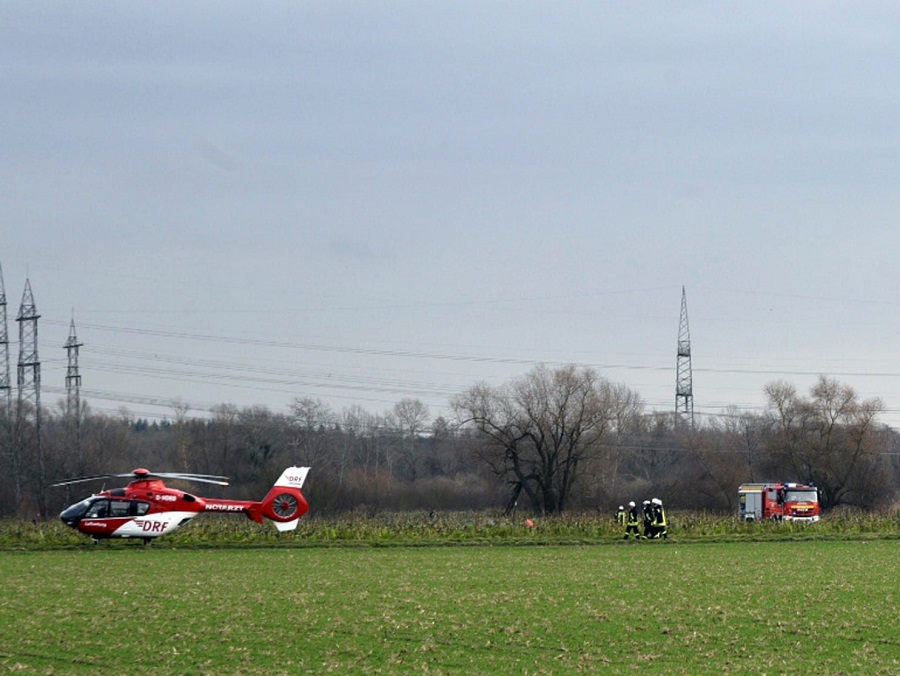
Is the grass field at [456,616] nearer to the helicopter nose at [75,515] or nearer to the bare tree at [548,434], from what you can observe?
the helicopter nose at [75,515]

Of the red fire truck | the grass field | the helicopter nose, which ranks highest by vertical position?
the helicopter nose

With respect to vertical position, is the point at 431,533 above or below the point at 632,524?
below

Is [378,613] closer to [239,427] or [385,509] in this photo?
[385,509]

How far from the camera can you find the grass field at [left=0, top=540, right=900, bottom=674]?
1548 centimetres

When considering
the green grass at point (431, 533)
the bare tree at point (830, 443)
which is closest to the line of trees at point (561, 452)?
the bare tree at point (830, 443)

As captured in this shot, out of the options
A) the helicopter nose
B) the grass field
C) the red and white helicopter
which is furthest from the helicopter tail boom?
the grass field

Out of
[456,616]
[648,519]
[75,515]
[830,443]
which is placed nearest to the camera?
[456,616]

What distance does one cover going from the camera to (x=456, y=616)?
63.8 feet

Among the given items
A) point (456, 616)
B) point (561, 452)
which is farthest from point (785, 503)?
point (456, 616)

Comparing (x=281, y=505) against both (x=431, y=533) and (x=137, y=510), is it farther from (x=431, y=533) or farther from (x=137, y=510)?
(x=431, y=533)

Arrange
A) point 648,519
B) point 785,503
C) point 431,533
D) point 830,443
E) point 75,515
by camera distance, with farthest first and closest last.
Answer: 1. point 830,443
2. point 785,503
3. point 431,533
4. point 648,519
5. point 75,515

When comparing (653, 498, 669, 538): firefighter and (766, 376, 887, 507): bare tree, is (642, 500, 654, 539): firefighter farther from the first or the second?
(766, 376, 887, 507): bare tree

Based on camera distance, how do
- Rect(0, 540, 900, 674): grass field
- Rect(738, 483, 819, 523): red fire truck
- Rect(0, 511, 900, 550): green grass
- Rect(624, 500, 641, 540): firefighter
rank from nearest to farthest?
Rect(0, 540, 900, 674): grass field, Rect(0, 511, 900, 550): green grass, Rect(624, 500, 641, 540): firefighter, Rect(738, 483, 819, 523): red fire truck

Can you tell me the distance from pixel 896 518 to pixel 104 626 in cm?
4254
